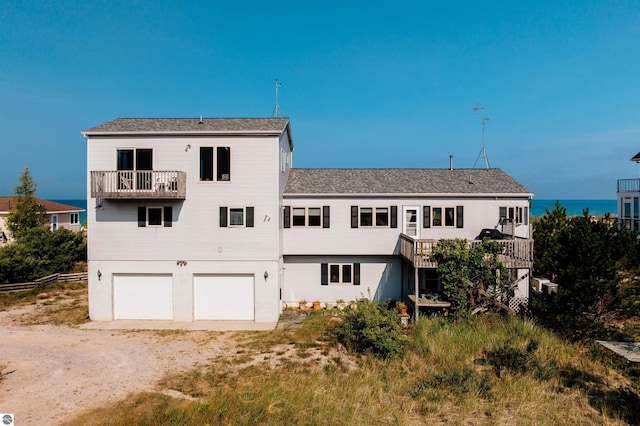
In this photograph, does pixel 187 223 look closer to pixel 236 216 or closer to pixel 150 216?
pixel 150 216

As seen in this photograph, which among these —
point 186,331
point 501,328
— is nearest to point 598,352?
point 501,328

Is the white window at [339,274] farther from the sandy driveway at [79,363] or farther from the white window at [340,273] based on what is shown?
the sandy driveway at [79,363]

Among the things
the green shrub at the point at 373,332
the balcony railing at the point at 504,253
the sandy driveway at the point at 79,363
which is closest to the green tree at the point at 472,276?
the balcony railing at the point at 504,253

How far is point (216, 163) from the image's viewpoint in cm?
1620

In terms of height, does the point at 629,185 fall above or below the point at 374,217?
above

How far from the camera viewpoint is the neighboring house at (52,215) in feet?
117

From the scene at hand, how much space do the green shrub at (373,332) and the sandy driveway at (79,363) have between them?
463 centimetres

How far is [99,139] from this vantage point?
53.1 feet

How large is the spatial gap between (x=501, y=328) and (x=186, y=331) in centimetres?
1273

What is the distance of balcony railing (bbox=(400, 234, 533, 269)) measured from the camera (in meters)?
15.1

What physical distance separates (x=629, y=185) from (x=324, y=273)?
28.6m

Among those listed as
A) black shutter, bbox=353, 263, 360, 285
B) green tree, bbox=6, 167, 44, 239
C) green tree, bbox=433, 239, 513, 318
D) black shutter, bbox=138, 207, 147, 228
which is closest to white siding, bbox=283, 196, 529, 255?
black shutter, bbox=353, 263, 360, 285

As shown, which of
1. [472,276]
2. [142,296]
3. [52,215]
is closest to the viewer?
[472,276]

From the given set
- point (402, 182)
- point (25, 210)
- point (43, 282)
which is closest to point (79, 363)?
point (43, 282)
